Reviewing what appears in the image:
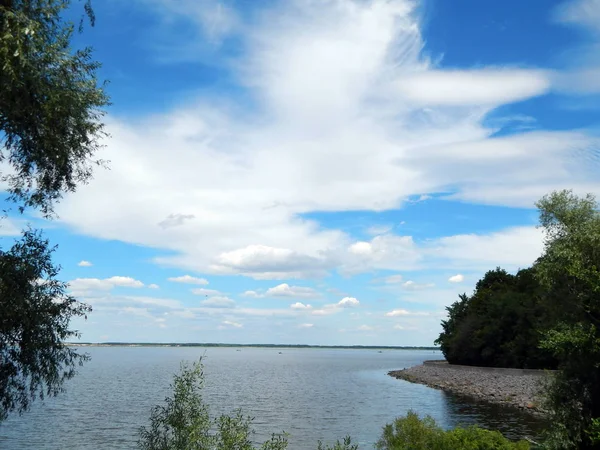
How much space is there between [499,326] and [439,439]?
96.6 meters

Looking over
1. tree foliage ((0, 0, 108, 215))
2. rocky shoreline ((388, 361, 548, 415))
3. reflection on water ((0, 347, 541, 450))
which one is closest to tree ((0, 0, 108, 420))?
tree foliage ((0, 0, 108, 215))

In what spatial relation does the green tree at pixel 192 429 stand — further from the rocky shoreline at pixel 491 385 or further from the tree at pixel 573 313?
the rocky shoreline at pixel 491 385

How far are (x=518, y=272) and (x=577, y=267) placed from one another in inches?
4358

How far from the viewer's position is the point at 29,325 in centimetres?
1545

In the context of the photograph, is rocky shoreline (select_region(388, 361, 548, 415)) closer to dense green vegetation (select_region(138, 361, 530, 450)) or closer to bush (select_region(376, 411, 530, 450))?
bush (select_region(376, 411, 530, 450))

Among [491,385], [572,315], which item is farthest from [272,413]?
[572,315]

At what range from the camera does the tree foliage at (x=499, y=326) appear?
333 ft

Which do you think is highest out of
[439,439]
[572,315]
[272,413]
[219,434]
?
[572,315]

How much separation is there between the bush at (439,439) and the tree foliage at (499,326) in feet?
242

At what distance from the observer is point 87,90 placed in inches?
620

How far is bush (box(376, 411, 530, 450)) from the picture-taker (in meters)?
20.3

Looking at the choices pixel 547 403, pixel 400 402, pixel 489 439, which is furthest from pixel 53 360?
pixel 400 402

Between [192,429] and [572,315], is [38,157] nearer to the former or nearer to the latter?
[192,429]

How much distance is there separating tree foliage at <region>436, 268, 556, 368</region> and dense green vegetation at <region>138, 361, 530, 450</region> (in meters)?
74.4
